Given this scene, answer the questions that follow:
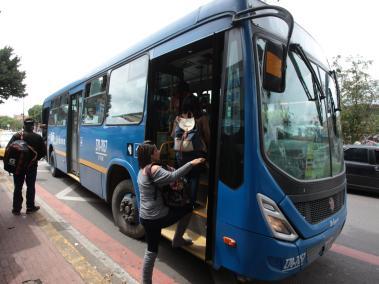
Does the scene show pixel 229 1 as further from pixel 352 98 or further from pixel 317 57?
pixel 352 98

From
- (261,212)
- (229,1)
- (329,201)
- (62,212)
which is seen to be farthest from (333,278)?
(62,212)

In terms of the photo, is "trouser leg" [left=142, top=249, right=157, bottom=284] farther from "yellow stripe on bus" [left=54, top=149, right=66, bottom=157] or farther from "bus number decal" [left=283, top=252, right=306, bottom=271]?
"yellow stripe on bus" [left=54, top=149, right=66, bottom=157]

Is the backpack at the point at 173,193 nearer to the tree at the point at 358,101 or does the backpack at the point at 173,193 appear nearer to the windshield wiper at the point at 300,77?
the windshield wiper at the point at 300,77

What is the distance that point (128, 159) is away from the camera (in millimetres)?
4605

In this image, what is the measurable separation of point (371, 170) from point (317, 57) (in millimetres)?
7002

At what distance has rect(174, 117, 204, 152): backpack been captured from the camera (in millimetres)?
3727

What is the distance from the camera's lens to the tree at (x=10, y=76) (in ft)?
106

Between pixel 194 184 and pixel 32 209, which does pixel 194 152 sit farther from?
pixel 32 209

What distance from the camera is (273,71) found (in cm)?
278

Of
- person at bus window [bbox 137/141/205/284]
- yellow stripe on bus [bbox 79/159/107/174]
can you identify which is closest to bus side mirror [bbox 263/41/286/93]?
person at bus window [bbox 137/141/205/284]

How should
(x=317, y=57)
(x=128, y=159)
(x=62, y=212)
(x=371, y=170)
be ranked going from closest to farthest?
(x=317, y=57), (x=128, y=159), (x=62, y=212), (x=371, y=170)

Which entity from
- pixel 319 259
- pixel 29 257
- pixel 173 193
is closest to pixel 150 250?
pixel 173 193

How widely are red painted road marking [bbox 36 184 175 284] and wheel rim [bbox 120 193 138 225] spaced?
14.6 inches

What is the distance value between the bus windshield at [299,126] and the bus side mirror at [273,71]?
0.18 feet
